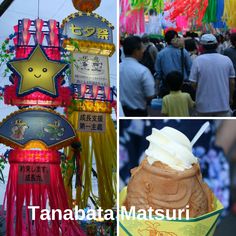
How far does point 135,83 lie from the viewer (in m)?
3.21

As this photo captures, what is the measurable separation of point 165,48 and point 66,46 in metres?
1.27

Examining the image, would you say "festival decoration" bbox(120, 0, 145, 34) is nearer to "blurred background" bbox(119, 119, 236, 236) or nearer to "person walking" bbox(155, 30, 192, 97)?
"person walking" bbox(155, 30, 192, 97)

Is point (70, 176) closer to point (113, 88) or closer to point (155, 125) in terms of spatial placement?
point (113, 88)

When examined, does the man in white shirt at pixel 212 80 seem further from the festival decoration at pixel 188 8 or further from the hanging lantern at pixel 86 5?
the hanging lantern at pixel 86 5

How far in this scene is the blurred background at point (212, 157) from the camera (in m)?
2.83

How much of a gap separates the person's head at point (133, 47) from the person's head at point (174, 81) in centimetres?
26

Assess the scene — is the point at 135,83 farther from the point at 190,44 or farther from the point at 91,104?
the point at 91,104

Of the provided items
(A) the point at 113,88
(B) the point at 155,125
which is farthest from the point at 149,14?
(A) the point at 113,88

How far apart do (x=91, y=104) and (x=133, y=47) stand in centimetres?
161

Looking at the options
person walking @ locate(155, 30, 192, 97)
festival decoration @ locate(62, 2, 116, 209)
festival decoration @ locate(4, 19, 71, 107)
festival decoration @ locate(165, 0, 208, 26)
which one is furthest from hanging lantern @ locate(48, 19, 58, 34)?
festival decoration @ locate(165, 0, 208, 26)

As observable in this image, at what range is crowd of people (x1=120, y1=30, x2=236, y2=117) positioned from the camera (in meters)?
3.21

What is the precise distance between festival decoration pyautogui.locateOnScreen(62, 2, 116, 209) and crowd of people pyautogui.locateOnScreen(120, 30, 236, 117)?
1162mm

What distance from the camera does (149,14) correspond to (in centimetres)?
336

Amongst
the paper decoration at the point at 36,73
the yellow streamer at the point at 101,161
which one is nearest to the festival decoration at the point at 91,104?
the yellow streamer at the point at 101,161
